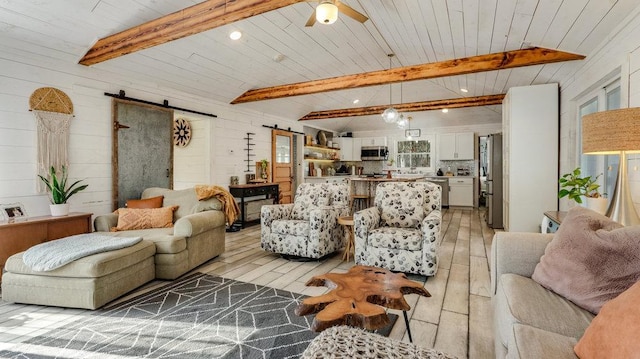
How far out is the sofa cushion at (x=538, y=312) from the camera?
50.9 inches

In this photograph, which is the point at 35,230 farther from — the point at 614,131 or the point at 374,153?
the point at 374,153

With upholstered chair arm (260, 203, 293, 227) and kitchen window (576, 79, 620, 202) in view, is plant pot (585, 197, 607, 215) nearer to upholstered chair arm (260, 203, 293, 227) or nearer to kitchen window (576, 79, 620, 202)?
kitchen window (576, 79, 620, 202)

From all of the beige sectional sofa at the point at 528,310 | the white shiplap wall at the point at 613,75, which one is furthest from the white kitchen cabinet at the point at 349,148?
the beige sectional sofa at the point at 528,310

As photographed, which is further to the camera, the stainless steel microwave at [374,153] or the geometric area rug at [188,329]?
the stainless steel microwave at [374,153]

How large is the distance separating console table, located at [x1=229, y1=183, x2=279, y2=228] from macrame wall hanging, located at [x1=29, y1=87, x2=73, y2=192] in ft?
8.93

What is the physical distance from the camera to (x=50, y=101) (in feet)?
11.6

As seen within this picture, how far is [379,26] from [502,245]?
10.2 feet

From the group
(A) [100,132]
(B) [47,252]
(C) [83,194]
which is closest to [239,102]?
(A) [100,132]

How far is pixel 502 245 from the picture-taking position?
A: 1945 millimetres

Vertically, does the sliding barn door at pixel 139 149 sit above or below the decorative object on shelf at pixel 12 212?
above

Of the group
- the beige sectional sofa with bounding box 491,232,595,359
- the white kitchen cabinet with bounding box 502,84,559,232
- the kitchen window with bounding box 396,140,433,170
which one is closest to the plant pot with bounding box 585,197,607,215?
the beige sectional sofa with bounding box 491,232,595,359

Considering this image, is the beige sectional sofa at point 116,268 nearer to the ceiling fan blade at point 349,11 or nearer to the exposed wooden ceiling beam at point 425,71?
the ceiling fan blade at point 349,11

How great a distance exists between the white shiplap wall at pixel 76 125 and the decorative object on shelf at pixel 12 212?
0.67 ft

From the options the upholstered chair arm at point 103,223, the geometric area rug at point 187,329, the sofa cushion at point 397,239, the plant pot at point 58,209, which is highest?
the plant pot at point 58,209
